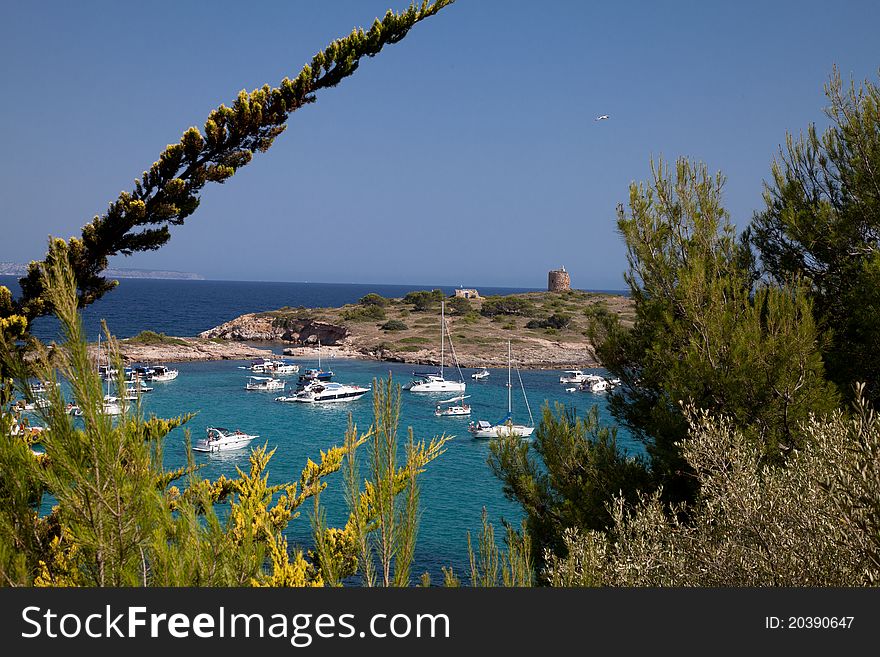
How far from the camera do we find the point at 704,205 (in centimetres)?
870

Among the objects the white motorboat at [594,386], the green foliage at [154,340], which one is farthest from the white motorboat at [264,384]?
the white motorboat at [594,386]

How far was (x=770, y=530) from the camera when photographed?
3.91 metres

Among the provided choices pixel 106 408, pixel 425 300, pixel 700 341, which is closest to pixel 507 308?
pixel 425 300

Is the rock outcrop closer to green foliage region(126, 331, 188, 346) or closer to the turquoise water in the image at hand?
green foliage region(126, 331, 188, 346)

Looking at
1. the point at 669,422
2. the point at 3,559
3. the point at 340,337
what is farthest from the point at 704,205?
the point at 340,337

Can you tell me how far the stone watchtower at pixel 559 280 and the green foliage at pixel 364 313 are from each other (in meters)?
26.6

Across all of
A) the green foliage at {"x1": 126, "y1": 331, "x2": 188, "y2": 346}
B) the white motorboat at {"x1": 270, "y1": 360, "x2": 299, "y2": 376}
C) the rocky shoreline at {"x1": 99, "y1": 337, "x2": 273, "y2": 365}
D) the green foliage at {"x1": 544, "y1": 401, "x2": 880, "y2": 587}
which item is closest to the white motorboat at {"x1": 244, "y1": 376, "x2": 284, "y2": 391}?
the white motorboat at {"x1": 270, "y1": 360, "x2": 299, "y2": 376}

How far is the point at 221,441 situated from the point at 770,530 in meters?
26.8

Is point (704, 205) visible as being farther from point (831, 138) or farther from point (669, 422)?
point (669, 422)

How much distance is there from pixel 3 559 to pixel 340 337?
61.0m

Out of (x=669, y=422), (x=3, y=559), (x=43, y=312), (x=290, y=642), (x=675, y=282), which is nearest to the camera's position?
(x=290, y=642)

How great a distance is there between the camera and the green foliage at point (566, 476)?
27.0 feet

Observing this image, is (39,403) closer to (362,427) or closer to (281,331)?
(362,427)

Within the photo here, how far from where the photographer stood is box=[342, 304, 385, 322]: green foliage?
218ft
